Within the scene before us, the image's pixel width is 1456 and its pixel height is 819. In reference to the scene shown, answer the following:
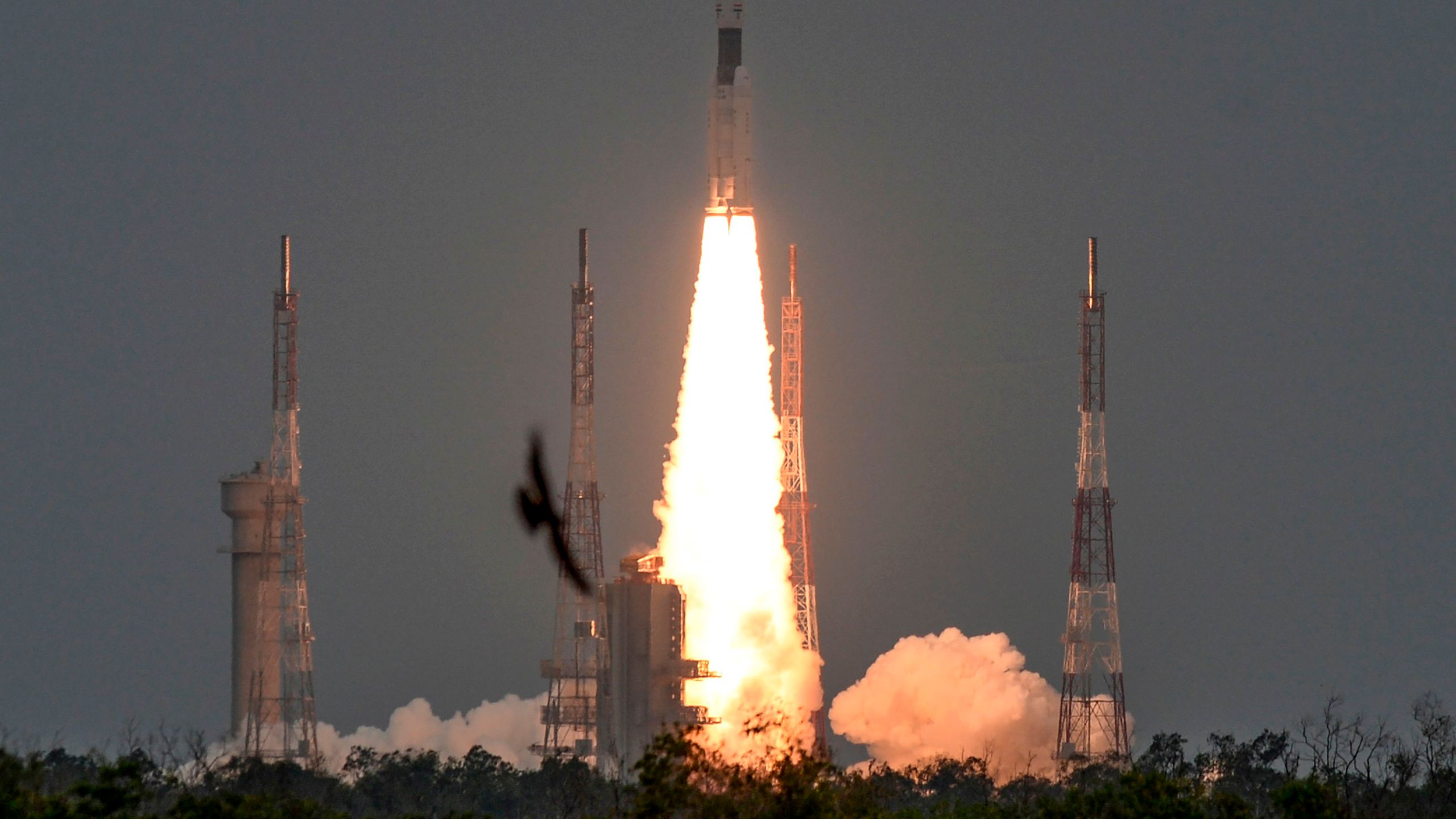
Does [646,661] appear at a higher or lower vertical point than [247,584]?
lower

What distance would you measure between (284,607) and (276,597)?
502 millimetres

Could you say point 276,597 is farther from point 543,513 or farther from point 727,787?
point 727,787

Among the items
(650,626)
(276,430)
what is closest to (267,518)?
(276,430)

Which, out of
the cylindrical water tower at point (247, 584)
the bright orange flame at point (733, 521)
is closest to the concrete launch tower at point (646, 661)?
the bright orange flame at point (733, 521)

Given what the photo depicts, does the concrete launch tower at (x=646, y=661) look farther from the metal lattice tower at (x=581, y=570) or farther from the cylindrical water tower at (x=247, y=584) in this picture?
the cylindrical water tower at (x=247, y=584)

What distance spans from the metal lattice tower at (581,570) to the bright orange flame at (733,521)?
4313mm

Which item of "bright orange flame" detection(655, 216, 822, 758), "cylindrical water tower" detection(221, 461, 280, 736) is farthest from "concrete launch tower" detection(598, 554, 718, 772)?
"cylindrical water tower" detection(221, 461, 280, 736)

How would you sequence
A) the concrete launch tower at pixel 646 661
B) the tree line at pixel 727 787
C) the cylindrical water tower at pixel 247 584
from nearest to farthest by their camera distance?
1. the tree line at pixel 727 787
2. the concrete launch tower at pixel 646 661
3. the cylindrical water tower at pixel 247 584

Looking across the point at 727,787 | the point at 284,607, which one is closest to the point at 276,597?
the point at 284,607

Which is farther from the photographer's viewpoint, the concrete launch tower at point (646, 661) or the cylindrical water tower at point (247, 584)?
the cylindrical water tower at point (247, 584)

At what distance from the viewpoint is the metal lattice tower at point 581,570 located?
122 meters

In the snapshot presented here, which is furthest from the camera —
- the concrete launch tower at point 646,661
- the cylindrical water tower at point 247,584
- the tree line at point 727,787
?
the cylindrical water tower at point 247,584

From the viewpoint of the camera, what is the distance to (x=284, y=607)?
419 feet

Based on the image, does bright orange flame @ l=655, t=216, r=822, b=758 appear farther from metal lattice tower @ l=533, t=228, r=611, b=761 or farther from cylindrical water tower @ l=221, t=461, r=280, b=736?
cylindrical water tower @ l=221, t=461, r=280, b=736
